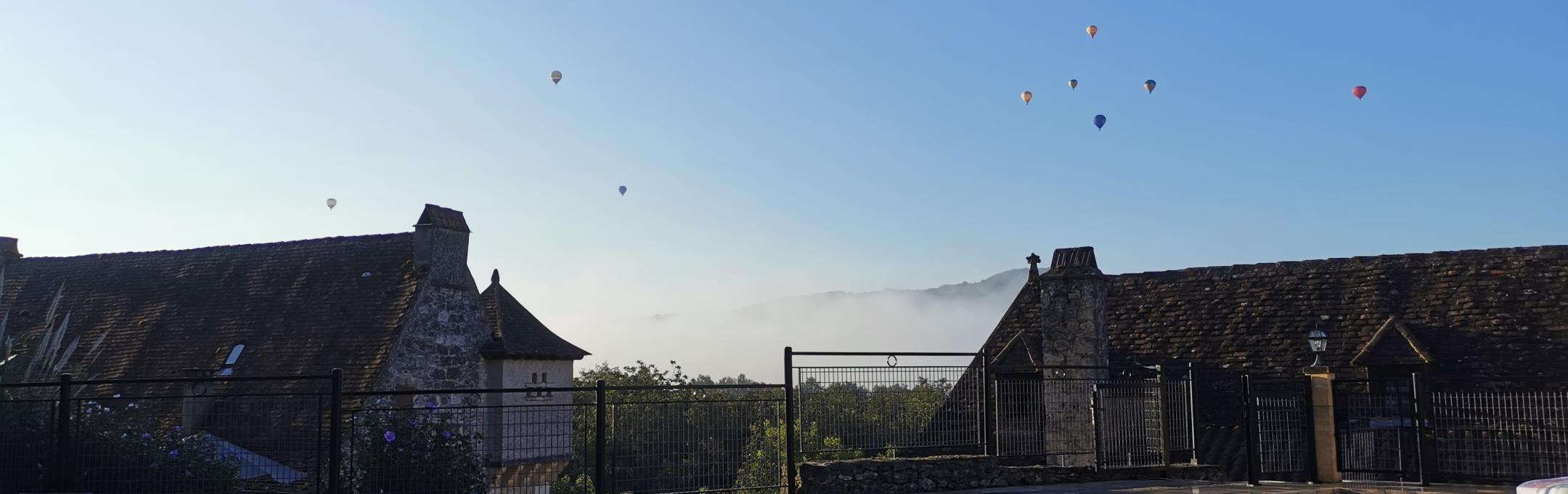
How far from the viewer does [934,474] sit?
15.0m

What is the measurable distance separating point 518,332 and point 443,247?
379cm

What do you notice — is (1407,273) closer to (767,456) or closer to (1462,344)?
(1462,344)

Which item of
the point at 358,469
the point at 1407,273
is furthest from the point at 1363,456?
the point at 358,469

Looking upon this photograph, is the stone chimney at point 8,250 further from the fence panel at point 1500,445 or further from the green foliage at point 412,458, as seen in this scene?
the fence panel at point 1500,445

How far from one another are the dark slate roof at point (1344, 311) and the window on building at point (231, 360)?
15025 millimetres

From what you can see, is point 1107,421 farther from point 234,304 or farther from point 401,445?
point 234,304

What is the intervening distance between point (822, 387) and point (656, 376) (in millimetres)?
36451

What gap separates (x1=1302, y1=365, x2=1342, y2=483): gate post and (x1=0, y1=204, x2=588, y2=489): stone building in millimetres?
12600

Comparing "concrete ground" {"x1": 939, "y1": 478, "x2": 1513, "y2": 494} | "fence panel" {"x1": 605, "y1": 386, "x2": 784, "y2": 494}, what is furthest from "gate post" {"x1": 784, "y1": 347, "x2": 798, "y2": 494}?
"concrete ground" {"x1": 939, "y1": 478, "x2": 1513, "y2": 494}

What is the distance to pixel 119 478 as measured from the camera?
13.5 m

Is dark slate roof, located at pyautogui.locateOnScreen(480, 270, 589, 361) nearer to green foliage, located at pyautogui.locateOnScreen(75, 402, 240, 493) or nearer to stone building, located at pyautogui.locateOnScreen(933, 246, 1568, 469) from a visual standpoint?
stone building, located at pyautogui.locateOnScreen(933, 246, 1568, 469)

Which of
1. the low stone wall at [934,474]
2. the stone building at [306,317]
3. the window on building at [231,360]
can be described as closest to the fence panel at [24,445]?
the stone building at [306,317]

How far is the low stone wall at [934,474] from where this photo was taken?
14133 millimetres

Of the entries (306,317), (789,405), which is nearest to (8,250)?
(306,317)
